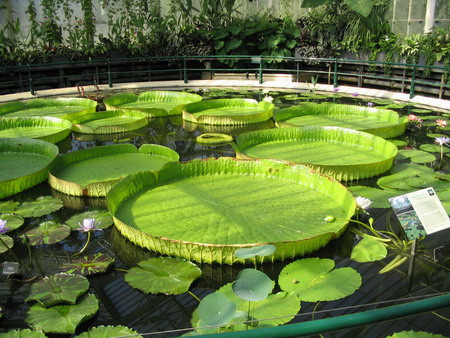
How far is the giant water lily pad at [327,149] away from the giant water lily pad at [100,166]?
0.83 m

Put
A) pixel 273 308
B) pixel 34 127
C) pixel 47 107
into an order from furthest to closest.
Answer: pixel 47 107 < pixel 34 127 < pixel 273 308

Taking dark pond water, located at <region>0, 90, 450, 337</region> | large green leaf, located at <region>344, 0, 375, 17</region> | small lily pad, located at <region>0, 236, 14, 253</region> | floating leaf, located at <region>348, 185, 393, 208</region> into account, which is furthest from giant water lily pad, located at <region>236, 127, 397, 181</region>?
large green leaf, located at <region>344, 0, 375, 17</region>

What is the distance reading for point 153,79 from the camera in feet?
35.4

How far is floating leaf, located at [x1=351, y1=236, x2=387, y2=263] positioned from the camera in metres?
2.64

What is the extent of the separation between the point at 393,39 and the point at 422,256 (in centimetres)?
736

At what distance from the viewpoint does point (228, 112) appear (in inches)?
259

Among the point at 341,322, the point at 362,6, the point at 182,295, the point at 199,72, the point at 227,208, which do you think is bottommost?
the point at 182,295

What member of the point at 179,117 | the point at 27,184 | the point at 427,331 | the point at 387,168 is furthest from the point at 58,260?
the point at 179,117

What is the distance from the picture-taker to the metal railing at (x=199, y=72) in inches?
337

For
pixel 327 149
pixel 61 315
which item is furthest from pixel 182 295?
pixel 327 149

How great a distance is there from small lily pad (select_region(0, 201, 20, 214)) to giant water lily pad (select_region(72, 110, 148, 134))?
2230mm

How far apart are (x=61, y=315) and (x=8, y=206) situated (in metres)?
1.62

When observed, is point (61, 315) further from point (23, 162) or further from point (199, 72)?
point (199, 72)

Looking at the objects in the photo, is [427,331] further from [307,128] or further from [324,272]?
[307,128]
